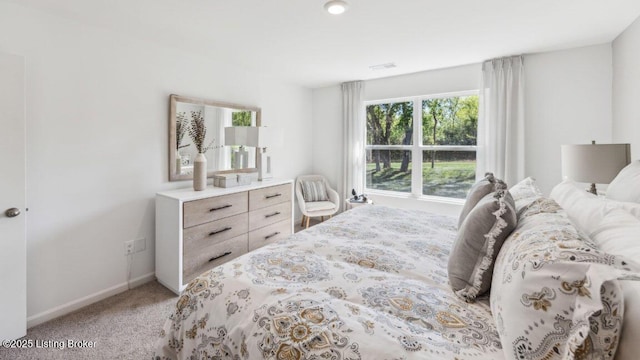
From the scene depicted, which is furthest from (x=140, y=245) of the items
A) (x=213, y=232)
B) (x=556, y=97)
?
(x=556, y=97)

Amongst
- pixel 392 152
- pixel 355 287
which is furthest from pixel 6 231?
pixel 392 152

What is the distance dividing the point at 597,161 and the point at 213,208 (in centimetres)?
314

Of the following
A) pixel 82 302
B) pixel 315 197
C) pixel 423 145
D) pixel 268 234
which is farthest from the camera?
pixel 315 197

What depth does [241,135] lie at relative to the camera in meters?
3.51

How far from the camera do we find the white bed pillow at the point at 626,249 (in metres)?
0.58

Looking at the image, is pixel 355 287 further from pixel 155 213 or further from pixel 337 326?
pixel 155 213

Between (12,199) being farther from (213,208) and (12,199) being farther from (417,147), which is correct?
(417,147)

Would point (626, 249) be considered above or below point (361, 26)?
below

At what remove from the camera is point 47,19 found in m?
2.14

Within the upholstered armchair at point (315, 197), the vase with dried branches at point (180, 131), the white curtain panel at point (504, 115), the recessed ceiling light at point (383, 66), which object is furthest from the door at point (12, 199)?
the white curtain panel at point (504, 115)

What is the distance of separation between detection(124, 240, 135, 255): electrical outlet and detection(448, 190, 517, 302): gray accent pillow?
276 centimetres

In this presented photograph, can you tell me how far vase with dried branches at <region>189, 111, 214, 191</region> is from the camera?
2898mm

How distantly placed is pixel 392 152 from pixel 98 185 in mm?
3684

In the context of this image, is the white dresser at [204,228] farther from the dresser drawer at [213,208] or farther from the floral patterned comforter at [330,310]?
the floral patterned comforter at [330,310]
